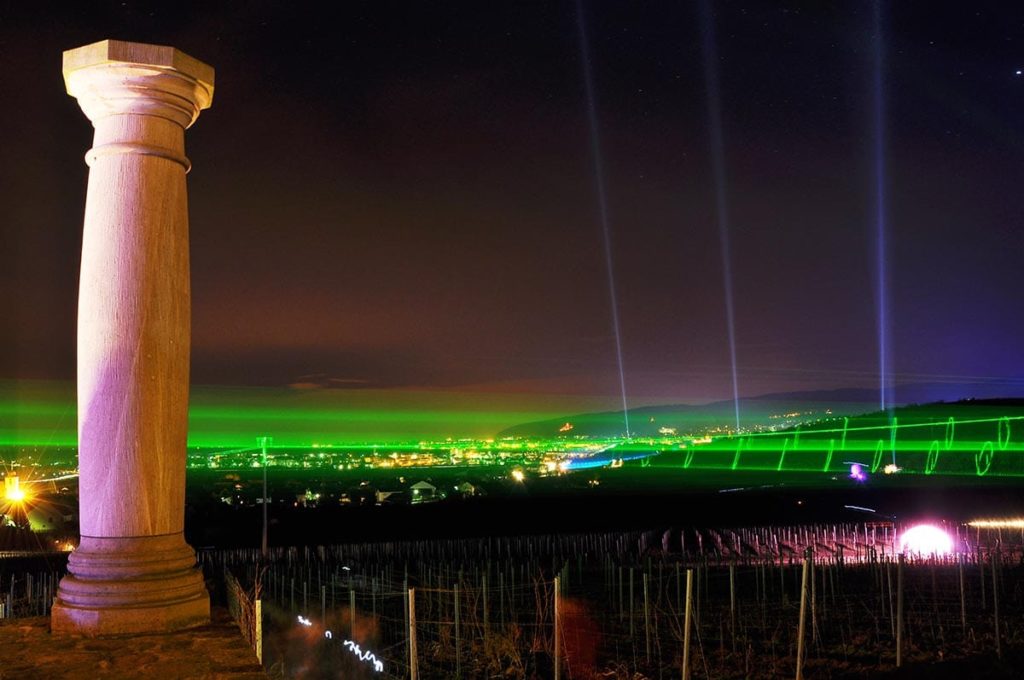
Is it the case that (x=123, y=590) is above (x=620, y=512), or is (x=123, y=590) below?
above

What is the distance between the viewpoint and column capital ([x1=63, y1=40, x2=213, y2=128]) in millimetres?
7227

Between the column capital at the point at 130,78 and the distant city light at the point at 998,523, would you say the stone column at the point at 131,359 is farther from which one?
the distant city light at the point at 998,523

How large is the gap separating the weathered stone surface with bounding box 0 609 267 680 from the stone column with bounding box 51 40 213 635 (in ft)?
0.70

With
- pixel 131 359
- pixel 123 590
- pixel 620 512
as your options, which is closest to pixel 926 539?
pixel 123 590

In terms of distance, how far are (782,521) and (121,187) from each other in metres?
45.4

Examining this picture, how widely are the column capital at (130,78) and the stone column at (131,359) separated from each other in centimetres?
1

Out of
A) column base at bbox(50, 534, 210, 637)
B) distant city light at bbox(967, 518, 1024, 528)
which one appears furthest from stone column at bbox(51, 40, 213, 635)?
distant city light at bbox(967, 518, 1024, 528)

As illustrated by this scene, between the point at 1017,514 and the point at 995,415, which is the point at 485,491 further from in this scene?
the point at 1017,514

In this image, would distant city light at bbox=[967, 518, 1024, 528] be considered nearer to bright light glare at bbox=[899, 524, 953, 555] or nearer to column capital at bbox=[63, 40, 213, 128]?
bright light glare at bbox=[899, 524, 953, 555]

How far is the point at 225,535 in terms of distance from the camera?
5684 cm

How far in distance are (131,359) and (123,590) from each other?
5.91 ft

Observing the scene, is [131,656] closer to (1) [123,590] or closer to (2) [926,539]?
(1) [123,590]

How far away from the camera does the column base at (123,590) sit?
695 cm

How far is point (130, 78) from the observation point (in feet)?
24.1
